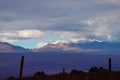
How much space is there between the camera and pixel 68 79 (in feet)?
93.1

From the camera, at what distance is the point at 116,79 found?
96.2 feet

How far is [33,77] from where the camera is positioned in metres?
28.7

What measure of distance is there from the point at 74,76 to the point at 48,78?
73.3 inches

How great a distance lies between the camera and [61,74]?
2894cm

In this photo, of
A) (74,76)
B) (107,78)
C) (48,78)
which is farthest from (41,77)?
(107,78)

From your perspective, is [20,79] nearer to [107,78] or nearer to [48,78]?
[48,78]

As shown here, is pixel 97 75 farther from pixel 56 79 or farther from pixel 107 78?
pixel 56 79

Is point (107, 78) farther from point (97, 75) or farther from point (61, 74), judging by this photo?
point (61, 74)

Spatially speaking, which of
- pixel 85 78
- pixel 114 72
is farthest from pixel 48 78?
pixel 114 72

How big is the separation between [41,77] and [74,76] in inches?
91.7

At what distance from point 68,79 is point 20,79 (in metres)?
3.34

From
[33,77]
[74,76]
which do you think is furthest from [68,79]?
[33,77]

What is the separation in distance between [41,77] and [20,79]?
1.47 m

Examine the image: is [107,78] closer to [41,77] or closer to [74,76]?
[74,76]
